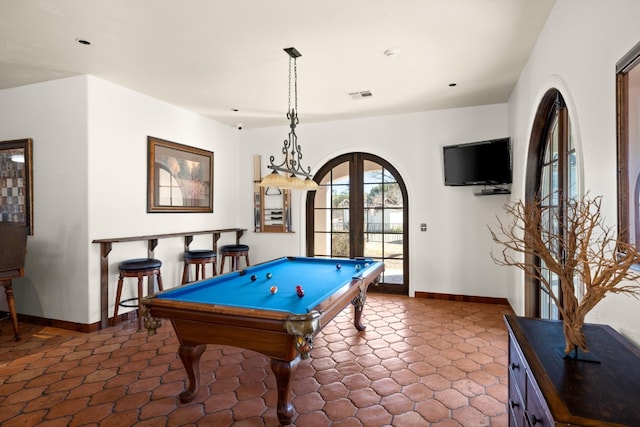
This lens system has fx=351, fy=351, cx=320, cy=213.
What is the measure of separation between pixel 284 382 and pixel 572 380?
1.52 meters

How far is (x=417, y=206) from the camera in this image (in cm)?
539

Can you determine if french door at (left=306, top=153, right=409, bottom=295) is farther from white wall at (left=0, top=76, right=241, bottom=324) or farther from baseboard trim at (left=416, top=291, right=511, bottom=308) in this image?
white wall at (left=0, top=76, right=241, bottom=324)

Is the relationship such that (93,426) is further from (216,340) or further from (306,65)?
(306,65)

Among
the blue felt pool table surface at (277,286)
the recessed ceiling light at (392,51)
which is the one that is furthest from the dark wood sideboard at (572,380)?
the recessed ceiling light at (392,51)

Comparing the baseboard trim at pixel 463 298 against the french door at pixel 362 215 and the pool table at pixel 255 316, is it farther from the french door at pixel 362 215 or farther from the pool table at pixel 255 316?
the pool table at pixel 255 316

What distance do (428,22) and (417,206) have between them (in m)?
2.98

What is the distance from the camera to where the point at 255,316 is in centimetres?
202

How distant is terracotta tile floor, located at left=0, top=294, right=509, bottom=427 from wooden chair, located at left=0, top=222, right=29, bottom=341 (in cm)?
55

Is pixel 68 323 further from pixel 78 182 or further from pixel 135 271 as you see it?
pixel 78 182

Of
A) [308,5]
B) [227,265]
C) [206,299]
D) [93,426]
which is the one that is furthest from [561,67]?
[227,265]

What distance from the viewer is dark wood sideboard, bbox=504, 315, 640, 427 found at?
1.00m

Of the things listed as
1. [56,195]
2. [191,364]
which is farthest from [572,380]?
[56,195]

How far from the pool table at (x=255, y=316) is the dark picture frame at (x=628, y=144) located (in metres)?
1.54

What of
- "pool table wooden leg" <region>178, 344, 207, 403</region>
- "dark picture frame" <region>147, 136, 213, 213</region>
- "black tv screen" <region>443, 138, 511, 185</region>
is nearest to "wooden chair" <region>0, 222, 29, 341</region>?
"dark picture frame" <region>147, 136, 213, 213</region>
